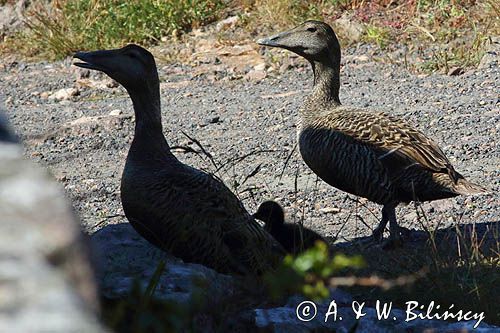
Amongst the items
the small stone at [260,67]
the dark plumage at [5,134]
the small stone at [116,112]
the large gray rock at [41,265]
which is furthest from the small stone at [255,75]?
the large gray rock at [41,265]

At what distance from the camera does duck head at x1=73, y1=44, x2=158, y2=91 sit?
6.47 m

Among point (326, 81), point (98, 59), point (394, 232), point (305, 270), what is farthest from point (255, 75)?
point (305, 270)

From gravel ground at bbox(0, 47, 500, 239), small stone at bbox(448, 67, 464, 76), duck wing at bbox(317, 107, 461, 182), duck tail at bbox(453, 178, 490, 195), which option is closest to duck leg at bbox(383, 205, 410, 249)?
gravel ground at bbox(0, 47, 500, 239)

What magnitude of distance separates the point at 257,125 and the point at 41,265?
9.00 metres

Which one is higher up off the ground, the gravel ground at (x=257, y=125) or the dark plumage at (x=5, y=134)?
the dark plumage at (x=5, y=134)

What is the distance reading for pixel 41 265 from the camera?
1.64m

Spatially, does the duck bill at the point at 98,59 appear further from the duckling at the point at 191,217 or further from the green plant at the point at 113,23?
the green plant at the point at 113,23

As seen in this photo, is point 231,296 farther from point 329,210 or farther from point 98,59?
point 329,210

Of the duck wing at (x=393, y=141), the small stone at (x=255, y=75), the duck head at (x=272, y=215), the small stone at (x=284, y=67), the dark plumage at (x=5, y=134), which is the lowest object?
the duck head at (x=272, y=215)

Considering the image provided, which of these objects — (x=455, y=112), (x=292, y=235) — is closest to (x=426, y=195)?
(x=292, y=235)

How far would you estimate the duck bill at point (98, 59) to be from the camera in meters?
6.40

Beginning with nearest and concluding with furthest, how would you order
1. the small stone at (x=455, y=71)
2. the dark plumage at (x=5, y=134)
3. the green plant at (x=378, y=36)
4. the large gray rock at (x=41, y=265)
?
1. the large gray rock at (x=41, y=265)
2. the dark plumage at (x=5, y=134)
3. the small stone at (x=455, y=71)
4. the green plant at (x=378, y=36)

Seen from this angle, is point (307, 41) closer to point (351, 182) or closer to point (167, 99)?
point (351, 182)

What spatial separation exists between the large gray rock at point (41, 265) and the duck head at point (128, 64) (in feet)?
15.7
